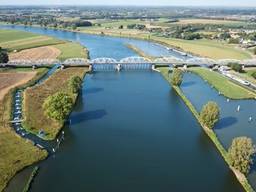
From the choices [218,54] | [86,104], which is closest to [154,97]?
[86,104]

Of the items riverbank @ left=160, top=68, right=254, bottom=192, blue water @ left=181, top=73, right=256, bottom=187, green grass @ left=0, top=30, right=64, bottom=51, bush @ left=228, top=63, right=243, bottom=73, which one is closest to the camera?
riverbank @ left=160, top=68, right=254, bottom=192

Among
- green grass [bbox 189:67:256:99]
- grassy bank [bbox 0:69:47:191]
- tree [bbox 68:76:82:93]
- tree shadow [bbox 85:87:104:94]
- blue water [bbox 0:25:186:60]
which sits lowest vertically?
blue water [bbox 0:25:186:60]

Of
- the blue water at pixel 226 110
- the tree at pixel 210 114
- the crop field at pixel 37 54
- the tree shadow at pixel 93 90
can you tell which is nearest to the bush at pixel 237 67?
the blue water at pixel 226 110

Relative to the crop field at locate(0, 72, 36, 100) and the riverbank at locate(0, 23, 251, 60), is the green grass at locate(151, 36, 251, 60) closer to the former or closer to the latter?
the riverbank at locate(0, 23, 251, 60)

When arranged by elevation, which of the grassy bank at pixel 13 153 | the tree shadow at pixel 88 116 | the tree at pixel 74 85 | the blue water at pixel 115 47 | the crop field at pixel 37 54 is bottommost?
the blue water at pixel 115 47

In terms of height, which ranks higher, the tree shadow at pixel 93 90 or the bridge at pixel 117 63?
the bridge at pixel 117 63

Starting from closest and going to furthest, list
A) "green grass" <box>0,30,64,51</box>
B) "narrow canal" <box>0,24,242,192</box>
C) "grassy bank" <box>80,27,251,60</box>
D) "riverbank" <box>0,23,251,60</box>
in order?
1. "narrow canal" <box>0,24,242,192</box>
2. "grassy bank" <box>80,27,251,60</box>
3. "riverbank" <box>0,23,251,60</box>
4. "green grass" <box>0,30,64,51</box>

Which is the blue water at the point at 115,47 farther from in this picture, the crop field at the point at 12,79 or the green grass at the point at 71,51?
the crop field at the point at 12,79

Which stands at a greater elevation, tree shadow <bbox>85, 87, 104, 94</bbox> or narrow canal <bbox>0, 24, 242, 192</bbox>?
narrow canal <bbox>0, 24, 242, 192</bbox>

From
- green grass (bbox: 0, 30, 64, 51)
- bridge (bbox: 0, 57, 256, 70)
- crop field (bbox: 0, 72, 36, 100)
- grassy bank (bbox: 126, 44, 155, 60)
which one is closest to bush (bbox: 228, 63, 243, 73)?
bridge (bbox: 0, 57, 256, 70)
